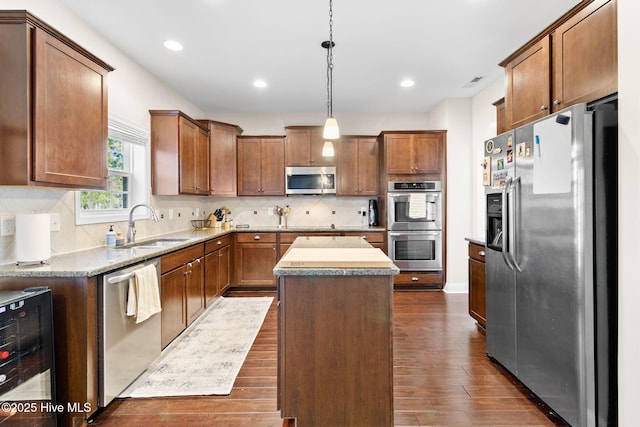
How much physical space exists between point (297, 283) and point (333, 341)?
14.4 inches

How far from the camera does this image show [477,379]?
7.68 feet

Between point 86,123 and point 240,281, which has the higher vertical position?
point 86,123

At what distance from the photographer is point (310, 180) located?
5051mm

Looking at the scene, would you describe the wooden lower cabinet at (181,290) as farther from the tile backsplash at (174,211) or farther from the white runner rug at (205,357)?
the tile backsplash at (174,211)

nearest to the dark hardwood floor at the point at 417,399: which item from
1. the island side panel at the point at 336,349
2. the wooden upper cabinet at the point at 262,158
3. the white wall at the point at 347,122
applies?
the island side panel at the point at 336,349

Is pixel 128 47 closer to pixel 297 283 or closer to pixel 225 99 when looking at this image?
pixel 225 99

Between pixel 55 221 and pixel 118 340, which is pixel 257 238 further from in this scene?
pixel 118 340

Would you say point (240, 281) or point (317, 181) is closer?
point (240, 281)

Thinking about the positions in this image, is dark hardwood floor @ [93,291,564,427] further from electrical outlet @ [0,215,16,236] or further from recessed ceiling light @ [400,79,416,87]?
recessed ceiling light @ [400,79,416,87]

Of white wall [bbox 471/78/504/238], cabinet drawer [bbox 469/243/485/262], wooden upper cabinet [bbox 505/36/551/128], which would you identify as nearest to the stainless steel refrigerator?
wooden upper cabinet [bbox 505/36/551/128]

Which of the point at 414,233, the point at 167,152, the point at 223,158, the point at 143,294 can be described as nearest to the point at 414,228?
the point at 414,233

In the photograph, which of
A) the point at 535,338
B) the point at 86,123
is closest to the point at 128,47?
the point at 86,123

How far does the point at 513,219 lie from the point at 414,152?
2.72 m

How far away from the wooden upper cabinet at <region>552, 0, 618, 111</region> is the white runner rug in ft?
9.50
